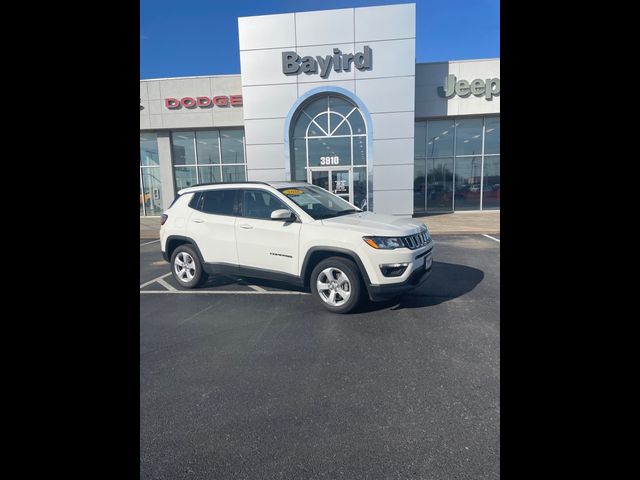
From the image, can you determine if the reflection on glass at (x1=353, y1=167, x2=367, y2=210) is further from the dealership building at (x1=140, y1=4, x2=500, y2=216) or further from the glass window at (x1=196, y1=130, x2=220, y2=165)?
the glass window at (x1=196, y1=130, x2=220, y2=165)

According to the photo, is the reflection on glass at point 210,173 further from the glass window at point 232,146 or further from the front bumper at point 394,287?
the front bumper at point 394,287

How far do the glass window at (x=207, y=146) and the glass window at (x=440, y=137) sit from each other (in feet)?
37.9

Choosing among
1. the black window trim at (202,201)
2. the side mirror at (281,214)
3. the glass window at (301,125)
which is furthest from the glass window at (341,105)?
the side mirror at (281,214)

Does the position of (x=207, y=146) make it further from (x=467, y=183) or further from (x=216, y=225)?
(x=216, y=225)

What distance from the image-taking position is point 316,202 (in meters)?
5.63

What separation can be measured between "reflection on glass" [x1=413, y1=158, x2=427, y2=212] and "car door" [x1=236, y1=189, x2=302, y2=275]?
14745 mm

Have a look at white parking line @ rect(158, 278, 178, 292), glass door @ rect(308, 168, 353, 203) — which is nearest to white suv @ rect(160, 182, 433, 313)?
white parking line @ rect(158, 278, 178, 292)

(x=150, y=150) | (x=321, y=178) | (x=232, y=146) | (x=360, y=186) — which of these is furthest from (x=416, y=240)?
(x=150, y=150)

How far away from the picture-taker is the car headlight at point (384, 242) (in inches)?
176

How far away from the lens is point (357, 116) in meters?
15.9

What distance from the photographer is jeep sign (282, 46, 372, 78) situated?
15.1 meters
